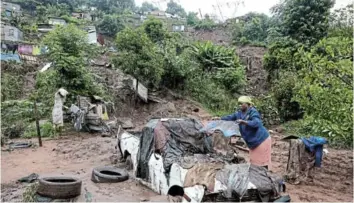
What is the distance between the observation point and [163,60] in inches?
924

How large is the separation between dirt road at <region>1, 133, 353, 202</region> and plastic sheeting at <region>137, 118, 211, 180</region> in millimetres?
685

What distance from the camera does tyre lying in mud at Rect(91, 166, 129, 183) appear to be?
8.55 meters

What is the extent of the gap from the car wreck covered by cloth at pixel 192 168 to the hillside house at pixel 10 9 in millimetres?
37476

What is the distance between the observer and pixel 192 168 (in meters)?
6.51

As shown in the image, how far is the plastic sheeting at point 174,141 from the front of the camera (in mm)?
7600

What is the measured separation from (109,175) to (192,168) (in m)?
2.89

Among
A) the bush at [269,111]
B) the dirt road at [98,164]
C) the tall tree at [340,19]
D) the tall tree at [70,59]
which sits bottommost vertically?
the dirt road at [98,164]

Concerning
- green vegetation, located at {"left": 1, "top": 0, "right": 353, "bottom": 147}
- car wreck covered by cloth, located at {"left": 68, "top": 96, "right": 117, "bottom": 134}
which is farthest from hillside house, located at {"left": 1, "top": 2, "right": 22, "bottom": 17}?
car wreck covered by cloth, located at {"left": 68, "top": 96, "right": 117, "bottom": 134}

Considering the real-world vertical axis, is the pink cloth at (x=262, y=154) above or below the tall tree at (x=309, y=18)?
below

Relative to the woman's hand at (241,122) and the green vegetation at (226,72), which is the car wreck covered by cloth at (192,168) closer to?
the woman's hand at (241,122)

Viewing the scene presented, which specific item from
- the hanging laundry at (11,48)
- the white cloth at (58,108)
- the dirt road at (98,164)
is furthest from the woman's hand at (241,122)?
the hanging laundry at (11,48)

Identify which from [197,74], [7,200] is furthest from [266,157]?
[197,74]

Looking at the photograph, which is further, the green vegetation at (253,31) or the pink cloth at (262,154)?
the green vegetation at (253,31)

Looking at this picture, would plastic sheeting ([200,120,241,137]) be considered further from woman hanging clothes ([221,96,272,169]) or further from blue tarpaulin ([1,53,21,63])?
blue tarpaulin ([1,53,21,63])
